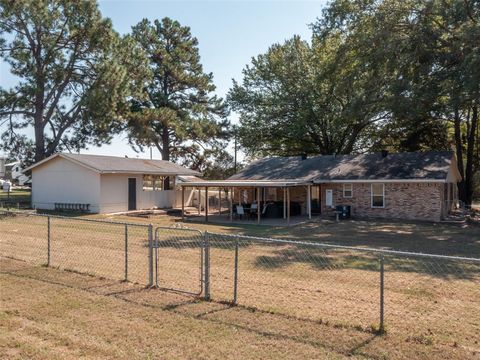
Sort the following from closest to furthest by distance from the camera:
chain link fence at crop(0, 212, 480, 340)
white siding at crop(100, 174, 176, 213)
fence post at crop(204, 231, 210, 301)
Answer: chain link fence at crop(0, 212, 480, 340) < fence post at crop(204, 231, 210, 301) < white siding at crop(100, 174, 176, 213)

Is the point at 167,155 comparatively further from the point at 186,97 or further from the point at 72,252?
the point at 72,252

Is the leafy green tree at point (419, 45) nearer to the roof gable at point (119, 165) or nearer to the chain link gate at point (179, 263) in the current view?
the chain link gate at point (179, 263)

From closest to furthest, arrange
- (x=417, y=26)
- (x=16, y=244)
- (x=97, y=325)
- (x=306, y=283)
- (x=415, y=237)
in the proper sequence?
(x=97, y=325) → (x=306, y=283) → (x=16, y=244) → (x=415, y=237) → (x=417, y=26)

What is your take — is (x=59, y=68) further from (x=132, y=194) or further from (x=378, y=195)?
(x=378, y=195)

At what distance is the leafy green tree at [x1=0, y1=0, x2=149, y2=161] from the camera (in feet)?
95.9

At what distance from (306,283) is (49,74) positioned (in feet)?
90.4

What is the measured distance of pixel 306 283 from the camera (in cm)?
874

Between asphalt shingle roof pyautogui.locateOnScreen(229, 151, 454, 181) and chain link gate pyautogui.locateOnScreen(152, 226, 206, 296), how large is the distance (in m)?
13.1

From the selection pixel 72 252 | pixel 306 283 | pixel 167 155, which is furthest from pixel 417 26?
pixel 167 155

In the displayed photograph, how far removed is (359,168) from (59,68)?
21.8 meters

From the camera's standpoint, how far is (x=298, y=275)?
9484 mm

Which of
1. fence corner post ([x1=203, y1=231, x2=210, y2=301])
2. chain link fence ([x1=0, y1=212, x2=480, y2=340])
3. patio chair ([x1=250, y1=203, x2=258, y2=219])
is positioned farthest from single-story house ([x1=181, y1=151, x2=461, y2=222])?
fence corner post ([x1=203, y1=231, x2=210, y2=301])

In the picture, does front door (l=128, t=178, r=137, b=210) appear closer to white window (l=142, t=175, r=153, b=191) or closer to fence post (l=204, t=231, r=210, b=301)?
white window (l=142, t=175, r=153, b=191)

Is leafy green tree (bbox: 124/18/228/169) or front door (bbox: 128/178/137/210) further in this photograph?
leafy green tree (bbox: 124/18/228/169)
